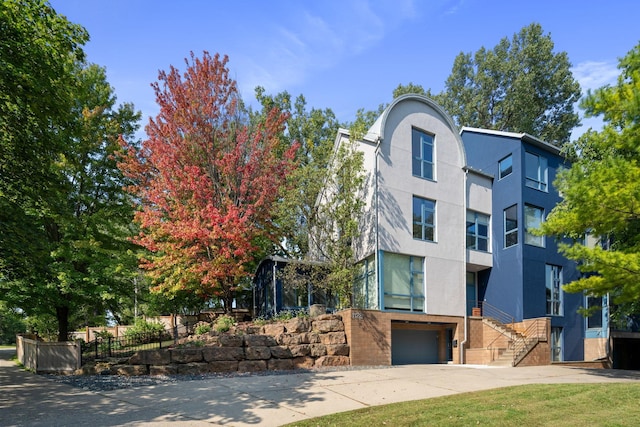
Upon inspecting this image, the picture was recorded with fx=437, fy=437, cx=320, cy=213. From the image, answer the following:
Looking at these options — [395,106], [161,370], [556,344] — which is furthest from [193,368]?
[556,344]

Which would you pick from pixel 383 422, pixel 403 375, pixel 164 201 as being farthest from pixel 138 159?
pixel 383 422

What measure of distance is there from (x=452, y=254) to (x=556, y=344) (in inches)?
259

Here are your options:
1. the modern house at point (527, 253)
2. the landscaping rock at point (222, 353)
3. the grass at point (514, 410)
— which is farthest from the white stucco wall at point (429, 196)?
the grass at point (514, 410)

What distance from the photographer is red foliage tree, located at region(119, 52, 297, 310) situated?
1742 cm

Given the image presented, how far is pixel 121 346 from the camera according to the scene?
16672 millimetres

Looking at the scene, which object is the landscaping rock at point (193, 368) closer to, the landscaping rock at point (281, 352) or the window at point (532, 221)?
the landscaping rock at point (281, 352)

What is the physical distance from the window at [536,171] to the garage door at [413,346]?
829 centimetres

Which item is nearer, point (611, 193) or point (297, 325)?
point (611, 193)

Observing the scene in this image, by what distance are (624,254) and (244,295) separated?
1957 cm

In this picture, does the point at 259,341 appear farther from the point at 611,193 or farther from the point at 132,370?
the point at 611,193

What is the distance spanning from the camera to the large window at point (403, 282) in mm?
16906

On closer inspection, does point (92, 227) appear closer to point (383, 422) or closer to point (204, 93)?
point (204, 93)

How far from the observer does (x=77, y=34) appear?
36.2ft

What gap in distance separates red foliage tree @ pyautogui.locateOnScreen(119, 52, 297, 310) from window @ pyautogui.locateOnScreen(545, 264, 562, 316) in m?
12.8
